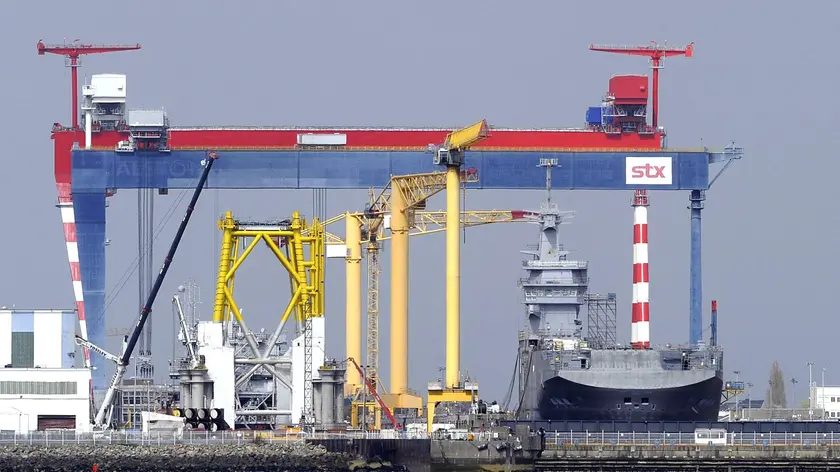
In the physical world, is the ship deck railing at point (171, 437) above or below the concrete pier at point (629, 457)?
above

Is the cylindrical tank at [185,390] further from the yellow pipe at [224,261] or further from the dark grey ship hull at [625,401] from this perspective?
the dark grey ship hull at [625,401]

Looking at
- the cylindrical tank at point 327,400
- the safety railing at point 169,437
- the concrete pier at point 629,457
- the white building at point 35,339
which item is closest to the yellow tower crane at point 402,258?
the cylindrical tank at point 327,400

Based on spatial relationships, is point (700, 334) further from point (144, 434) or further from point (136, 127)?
point (144, 434)

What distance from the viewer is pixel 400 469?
76.1 meters

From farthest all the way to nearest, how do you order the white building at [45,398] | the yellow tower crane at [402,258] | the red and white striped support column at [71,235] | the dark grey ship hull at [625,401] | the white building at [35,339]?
the red and white striped support column at [71,235]
the white building at [35,339]
the yellow tower crane at [402,258]
the dark grey ship hull at [625,401]
the white building at [45,398]

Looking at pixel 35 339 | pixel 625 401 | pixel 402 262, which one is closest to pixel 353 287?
pixel 402 262

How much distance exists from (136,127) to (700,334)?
36409 mm

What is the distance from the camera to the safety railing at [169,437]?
78.5 meters

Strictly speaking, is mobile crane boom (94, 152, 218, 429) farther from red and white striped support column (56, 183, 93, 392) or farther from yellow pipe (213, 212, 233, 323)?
red and white striped support column (56, 183, 93, 392)

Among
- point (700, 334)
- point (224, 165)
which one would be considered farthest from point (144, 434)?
point (700, 334)

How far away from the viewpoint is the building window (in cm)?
8688

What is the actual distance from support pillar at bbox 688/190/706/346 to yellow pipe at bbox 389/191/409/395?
24.7 m

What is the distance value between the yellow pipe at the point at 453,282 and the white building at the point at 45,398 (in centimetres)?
1624

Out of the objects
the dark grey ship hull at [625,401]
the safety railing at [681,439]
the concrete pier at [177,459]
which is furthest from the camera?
the dark grey ship hull at [625,401]
